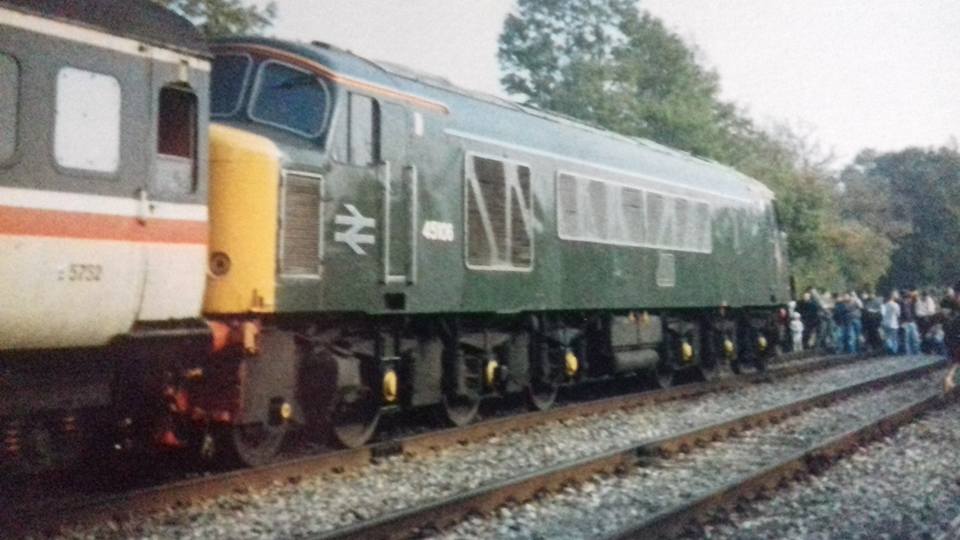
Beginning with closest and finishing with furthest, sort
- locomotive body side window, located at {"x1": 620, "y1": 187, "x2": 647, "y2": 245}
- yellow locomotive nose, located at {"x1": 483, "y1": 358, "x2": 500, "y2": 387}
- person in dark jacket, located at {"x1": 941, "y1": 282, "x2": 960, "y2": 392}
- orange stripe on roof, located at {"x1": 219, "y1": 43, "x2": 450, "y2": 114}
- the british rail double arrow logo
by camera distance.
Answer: the british rail double arrow logo < orange stripe on roof, located at {"x1": 219, "y1": 43, "x2": 450, "y2": 114} < yellow locomotive nose, located at {"x1": 483, "y1": 358, "x2": 500, "y2": 387} < locomotive body side window, located at {"x1": 620, "y1": 187, "x2": 647, "y2": 245} < person in dark jacket, located at {"x1": 941, "y1": 282, "x2": 960, "y2": 392}

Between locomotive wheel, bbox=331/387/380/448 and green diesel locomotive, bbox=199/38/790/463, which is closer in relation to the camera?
green diesel locomotive, bbox=199/38/790/463

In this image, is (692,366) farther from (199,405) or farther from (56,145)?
(56,145)

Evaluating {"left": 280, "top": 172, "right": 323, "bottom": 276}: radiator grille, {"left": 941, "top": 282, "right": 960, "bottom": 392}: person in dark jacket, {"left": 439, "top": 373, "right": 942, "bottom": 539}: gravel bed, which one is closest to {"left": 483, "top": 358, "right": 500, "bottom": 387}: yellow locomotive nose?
{"left": 439, "top": 373, "right": 942, "bottom": 539}: gravel bed

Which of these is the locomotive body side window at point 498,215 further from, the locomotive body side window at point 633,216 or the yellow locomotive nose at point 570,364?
the locomotive body side window at point 633,216

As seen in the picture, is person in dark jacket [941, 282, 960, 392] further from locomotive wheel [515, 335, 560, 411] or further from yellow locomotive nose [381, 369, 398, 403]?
yellow locomotive nose [381, 369, 398, 403]

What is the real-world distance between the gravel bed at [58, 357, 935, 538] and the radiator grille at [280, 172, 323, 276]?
1.73 m

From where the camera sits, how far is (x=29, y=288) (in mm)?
6605

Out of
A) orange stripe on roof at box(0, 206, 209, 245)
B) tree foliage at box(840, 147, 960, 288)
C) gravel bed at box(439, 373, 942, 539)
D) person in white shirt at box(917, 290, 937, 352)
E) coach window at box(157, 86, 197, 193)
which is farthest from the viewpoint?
tree foliage at box(840, 147, 960, 288)

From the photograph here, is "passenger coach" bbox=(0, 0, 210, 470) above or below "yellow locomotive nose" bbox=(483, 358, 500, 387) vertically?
above

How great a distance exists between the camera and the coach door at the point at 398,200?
34.0 feet

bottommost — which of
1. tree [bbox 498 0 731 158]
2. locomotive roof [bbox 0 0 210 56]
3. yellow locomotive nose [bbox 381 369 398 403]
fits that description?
yellow locomotive nose [bbox 381 369 398 403]

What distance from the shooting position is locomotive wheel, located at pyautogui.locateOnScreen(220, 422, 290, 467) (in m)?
8.99

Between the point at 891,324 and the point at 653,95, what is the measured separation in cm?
2553

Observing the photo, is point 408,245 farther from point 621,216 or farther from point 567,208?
point 621,216
